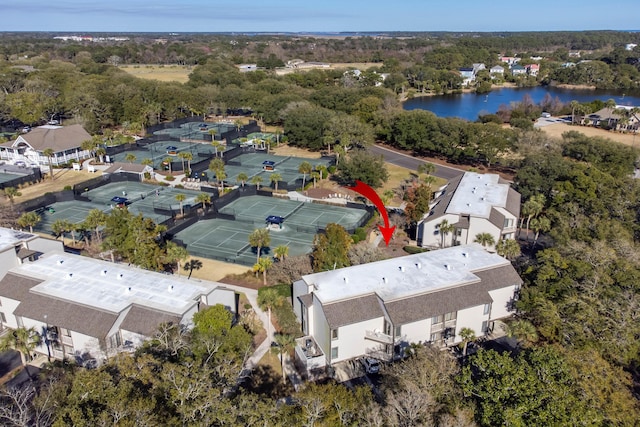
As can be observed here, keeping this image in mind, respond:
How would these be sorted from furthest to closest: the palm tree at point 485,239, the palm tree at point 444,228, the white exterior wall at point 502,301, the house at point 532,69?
the house at point 532,69
the palm tree at point 444,228
the palm tree at point 485,239
the white exterior wall at point 502,301

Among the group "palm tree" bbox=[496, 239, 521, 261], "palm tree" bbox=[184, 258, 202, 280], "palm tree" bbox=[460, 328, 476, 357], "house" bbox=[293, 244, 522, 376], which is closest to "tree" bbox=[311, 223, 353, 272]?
"house" bbox=[293, 244, 522, 376]

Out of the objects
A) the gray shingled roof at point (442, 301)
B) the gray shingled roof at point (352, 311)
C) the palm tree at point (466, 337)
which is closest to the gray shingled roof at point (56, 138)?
the gray shingled roof at point (352, 311)

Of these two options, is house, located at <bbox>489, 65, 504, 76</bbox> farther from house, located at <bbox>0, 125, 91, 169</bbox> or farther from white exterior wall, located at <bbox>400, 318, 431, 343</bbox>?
white exterior wall, located at <bbox>400, 318, 431, 343</bbox>

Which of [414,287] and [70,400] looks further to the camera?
[414,287]

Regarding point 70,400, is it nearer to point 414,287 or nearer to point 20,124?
point 414,287

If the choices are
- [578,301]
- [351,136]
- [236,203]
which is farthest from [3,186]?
[578,301]

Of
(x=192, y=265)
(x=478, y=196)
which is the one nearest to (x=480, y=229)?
(x=478, y=196)

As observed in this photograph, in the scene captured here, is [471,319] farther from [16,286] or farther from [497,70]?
[497,70]

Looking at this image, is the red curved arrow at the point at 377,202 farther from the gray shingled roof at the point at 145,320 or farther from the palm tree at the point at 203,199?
the gray shingled roof at the point at 145,320
